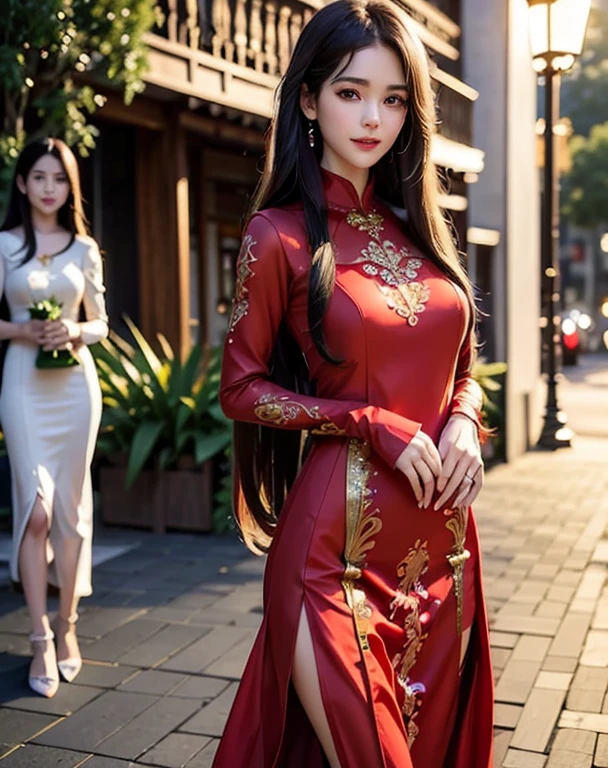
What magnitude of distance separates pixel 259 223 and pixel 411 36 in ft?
1.57

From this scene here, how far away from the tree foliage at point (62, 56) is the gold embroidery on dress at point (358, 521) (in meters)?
4.07

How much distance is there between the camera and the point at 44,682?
371 centimetres

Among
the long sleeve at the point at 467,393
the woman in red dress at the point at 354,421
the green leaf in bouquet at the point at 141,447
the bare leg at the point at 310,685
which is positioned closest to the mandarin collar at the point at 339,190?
the woman in red dress at the point at 354,421

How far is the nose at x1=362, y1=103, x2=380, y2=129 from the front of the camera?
202 centimetres

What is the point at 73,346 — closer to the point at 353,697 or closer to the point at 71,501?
the point at 71,501

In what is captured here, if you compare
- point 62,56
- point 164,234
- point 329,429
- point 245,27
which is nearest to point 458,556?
point 329,429

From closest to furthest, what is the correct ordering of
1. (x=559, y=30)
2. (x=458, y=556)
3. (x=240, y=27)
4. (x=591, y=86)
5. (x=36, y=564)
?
1. (x=458, y=556)
2. (x=36, y=564)
3. (x=240, y=27)
4. (x=559, y=30)
5. (x=591, y=86)

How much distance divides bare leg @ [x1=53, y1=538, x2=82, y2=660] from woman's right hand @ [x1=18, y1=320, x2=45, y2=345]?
2.54ft

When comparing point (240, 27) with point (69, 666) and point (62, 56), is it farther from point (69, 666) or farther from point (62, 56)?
point (69, 666)

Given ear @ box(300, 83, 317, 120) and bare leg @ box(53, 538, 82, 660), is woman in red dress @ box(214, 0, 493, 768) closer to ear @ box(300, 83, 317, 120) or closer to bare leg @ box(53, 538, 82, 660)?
ear @ box(300, 83, 317, 120)

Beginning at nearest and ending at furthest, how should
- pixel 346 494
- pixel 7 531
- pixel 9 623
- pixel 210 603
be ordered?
1. pixel 346 494
2. pixel 9 623
3. pixel 210 603
4. pixel 7 531

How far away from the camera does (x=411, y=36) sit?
2.06 m

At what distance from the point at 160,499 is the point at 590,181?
36.9m

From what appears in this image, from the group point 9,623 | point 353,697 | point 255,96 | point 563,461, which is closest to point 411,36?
point 353,697
